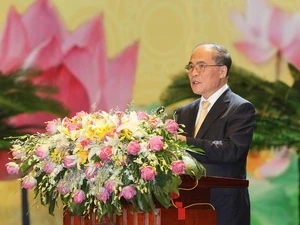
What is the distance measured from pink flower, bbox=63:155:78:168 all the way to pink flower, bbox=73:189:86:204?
86 mm

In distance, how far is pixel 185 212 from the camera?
255 cm

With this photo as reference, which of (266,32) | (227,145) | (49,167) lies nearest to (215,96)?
(227,145)

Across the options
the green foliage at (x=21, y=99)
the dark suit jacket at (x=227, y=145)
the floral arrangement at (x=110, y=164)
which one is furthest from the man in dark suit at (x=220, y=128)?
the green foliage at (x=21, y=99)

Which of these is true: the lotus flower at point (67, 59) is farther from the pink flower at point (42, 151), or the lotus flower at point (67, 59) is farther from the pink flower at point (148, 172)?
the pink flower at point (148, 172)

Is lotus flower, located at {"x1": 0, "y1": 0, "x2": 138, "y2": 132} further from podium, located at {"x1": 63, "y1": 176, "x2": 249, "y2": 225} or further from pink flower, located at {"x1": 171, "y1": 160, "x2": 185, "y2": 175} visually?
pink flower, located at {"x1": 171, "y1": 160, "x2": 185, "y2": 175}

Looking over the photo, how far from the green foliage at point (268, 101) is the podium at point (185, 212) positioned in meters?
2.25

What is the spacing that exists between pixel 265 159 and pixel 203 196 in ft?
7.56

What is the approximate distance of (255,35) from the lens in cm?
510

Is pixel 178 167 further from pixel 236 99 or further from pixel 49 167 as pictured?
pixel 236 99

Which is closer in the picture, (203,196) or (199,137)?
(203,196)

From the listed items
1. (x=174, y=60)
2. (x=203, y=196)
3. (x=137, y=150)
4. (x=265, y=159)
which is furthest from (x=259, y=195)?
(x=137, y=150)

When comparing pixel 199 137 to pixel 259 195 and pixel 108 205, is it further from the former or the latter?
pixel 259 195

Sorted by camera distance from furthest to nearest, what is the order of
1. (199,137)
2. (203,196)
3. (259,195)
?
1. (259,195)
2. (199,137)
3. (203,196)

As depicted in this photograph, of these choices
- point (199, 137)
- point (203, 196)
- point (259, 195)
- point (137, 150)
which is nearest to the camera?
point (137, 150)
